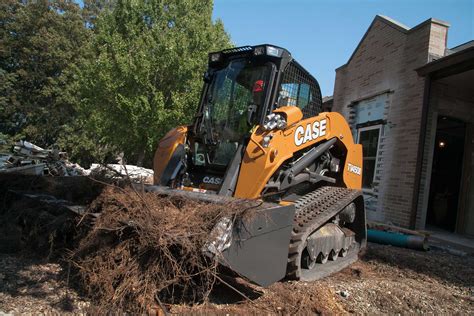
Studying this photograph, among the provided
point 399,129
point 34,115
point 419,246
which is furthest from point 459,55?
point 34,115

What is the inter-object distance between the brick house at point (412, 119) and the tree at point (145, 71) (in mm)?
6162

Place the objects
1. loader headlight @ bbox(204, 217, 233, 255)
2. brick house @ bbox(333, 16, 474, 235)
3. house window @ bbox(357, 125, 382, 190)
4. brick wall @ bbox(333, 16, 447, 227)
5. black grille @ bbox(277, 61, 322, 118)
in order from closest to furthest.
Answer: loader headlight @ bbox(204, 217, 233, 255), black grille @ bbox(277, 61, 322, 118), brick house @ bbox(333, 16, 474, 235), brick wall @ bbox(333, 16, 447, 227), house window @ bbox(357, 125, 382, 190)

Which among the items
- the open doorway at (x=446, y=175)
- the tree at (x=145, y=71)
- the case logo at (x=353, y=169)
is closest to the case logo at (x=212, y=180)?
the case logo at (x=353, y=169)

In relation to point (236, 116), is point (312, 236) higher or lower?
lower

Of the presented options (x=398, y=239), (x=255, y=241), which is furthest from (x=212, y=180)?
(x=398, y=239)

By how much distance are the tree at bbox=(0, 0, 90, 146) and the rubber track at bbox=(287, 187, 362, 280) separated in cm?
2642

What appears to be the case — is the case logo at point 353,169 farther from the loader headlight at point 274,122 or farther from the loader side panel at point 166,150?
the loader side panel at point 166,150

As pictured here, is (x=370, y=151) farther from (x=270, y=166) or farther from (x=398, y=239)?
(x=270, y=166)

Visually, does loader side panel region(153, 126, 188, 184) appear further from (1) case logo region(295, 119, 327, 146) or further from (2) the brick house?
(2) the brick house

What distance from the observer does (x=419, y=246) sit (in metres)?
6.73

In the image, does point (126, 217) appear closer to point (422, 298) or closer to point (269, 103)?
point (269, 103)

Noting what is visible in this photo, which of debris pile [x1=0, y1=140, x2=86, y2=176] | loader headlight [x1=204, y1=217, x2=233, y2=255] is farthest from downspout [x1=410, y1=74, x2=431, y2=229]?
debris pile [x1=0, y1=140, x2=86, y2=176]

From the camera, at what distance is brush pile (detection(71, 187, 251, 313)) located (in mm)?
2893

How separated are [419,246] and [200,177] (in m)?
4.31
